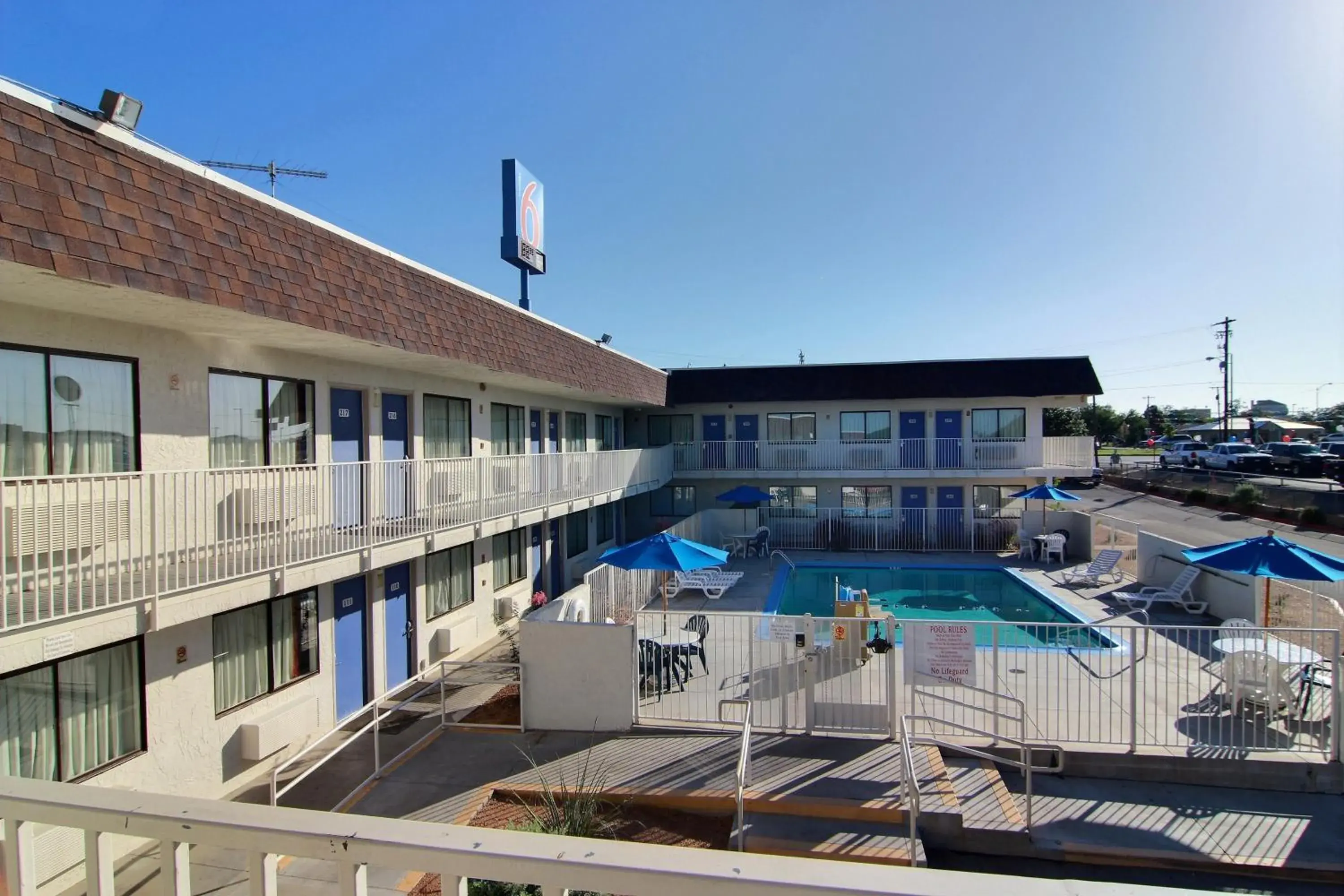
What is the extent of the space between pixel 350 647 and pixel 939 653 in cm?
846

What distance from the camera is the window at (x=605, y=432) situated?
22531 millimetres

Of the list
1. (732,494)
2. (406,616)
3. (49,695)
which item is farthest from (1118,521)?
(49,695)

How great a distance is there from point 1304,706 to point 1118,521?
14.0 meters

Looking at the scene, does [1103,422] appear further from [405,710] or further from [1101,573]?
[405,710]

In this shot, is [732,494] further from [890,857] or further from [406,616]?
[890,857]

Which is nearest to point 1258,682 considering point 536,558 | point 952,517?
point 536,558

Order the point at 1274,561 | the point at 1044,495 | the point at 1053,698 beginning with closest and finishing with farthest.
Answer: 1. the point at 1053,698
2. the point at 1274,561
3. the point at 1044,495

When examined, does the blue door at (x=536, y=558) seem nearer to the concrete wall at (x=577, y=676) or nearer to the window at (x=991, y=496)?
the concrete wall at (x=577, y=676)

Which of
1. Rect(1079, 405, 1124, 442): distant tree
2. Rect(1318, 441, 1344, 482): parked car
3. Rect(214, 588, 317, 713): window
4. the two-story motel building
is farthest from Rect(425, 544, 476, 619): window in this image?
Rect(1079, 405, 1124, 442): distant tree

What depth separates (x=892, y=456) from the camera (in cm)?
2386

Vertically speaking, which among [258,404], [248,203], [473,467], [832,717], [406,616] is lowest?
[832,717]

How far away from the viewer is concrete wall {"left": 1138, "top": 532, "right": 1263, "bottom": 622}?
13.1 m

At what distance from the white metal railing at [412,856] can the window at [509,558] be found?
1289 centimetres

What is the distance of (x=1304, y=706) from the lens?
8.48m
